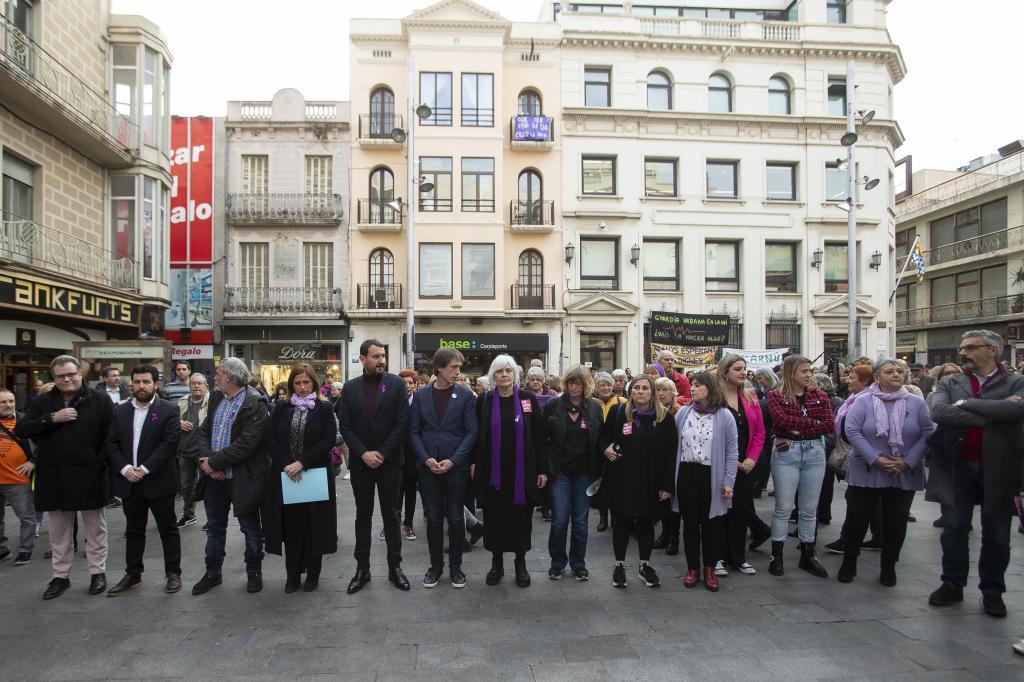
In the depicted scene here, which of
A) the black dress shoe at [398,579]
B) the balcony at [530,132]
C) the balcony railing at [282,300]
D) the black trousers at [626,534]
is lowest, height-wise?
the black dress shoe at [398,579]

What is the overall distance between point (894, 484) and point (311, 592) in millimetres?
5279

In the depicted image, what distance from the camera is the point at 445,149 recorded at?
21.9m

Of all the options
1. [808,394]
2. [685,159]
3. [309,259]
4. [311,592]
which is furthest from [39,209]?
[685,159]

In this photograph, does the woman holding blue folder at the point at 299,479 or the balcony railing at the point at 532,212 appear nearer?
the woman holding blue folder at the point at 299,479

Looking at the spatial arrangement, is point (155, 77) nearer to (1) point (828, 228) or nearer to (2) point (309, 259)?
(2) point (309, 259)

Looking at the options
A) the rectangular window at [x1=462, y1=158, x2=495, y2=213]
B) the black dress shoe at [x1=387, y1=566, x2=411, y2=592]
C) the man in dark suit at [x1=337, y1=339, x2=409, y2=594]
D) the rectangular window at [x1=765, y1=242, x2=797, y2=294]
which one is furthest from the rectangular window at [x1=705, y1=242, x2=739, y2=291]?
the black dress shoe at [x1=387, y1=566, x2=411, y2=592]

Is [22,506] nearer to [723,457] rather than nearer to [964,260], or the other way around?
[723,457]

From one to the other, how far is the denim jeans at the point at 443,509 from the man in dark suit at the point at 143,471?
224cm

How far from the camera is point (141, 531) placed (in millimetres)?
5168

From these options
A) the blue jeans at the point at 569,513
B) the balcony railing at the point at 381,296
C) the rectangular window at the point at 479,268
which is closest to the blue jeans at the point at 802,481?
the blue jeans at the point at 569,513

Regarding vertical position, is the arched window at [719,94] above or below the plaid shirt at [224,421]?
above

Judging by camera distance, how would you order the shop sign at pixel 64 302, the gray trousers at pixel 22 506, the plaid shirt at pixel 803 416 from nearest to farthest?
the plaid shirt at pixel 803 416
the gray trousers at pixel 22 506
the shop sign at pixel 64 302

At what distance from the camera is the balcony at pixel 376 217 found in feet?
70.6

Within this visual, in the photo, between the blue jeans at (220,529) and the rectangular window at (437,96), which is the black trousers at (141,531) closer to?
the blue jeans at (220,529)
